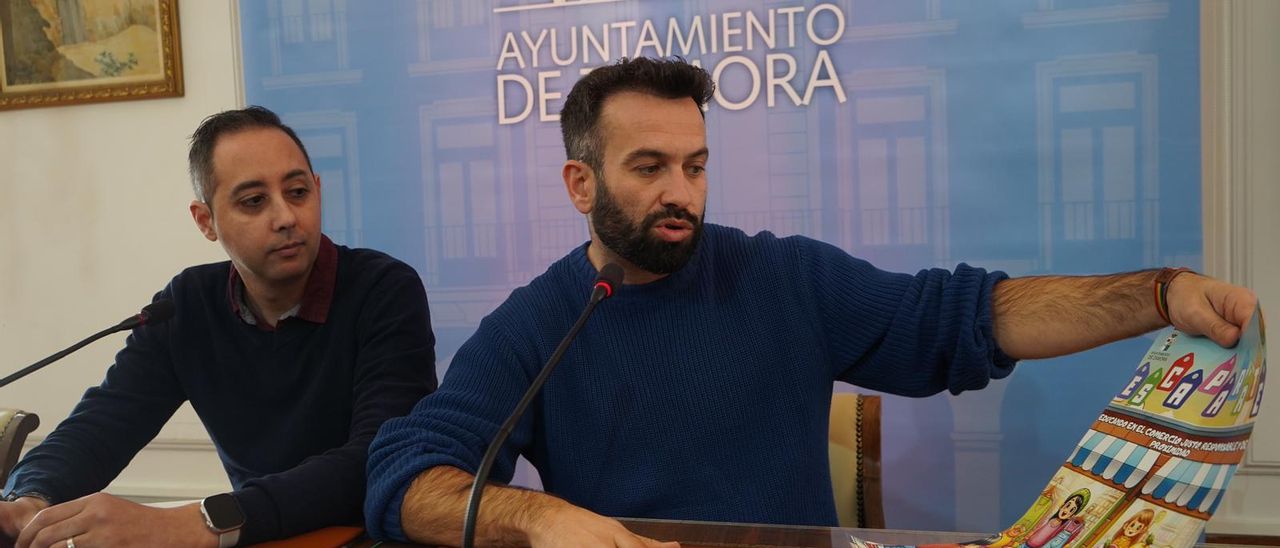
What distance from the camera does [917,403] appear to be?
9.57ft

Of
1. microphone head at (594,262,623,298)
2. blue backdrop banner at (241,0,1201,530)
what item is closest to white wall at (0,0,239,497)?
blue backdrop banner at (241,0,1201,530)

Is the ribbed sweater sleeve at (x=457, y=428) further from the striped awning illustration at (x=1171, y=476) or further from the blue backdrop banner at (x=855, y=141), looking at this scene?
the blue backdrop banner at (x=855, y=141)

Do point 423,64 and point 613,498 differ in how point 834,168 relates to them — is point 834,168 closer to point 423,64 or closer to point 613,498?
point 423,64

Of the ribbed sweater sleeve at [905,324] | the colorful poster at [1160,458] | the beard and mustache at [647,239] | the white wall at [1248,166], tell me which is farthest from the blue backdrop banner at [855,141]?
the colorful poster at [1160,458]

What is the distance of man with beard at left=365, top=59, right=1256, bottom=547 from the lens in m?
1.59

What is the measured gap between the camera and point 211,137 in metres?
1.96

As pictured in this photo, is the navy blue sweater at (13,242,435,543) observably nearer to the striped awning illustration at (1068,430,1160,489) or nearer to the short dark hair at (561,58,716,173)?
the short dark hair at (561,58,716,173)

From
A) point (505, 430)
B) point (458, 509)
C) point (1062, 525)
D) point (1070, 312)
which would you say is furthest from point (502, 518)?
point (1070, 312)

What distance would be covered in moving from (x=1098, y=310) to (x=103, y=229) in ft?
11.1

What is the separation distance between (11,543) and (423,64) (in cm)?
220

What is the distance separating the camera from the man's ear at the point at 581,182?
1745 mm

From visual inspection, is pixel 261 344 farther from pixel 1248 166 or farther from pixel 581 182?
pixel 1248 166

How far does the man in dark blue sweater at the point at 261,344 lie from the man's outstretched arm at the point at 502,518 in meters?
0.36

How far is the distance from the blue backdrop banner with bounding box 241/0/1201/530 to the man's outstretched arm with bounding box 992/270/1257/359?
51.7 inches
